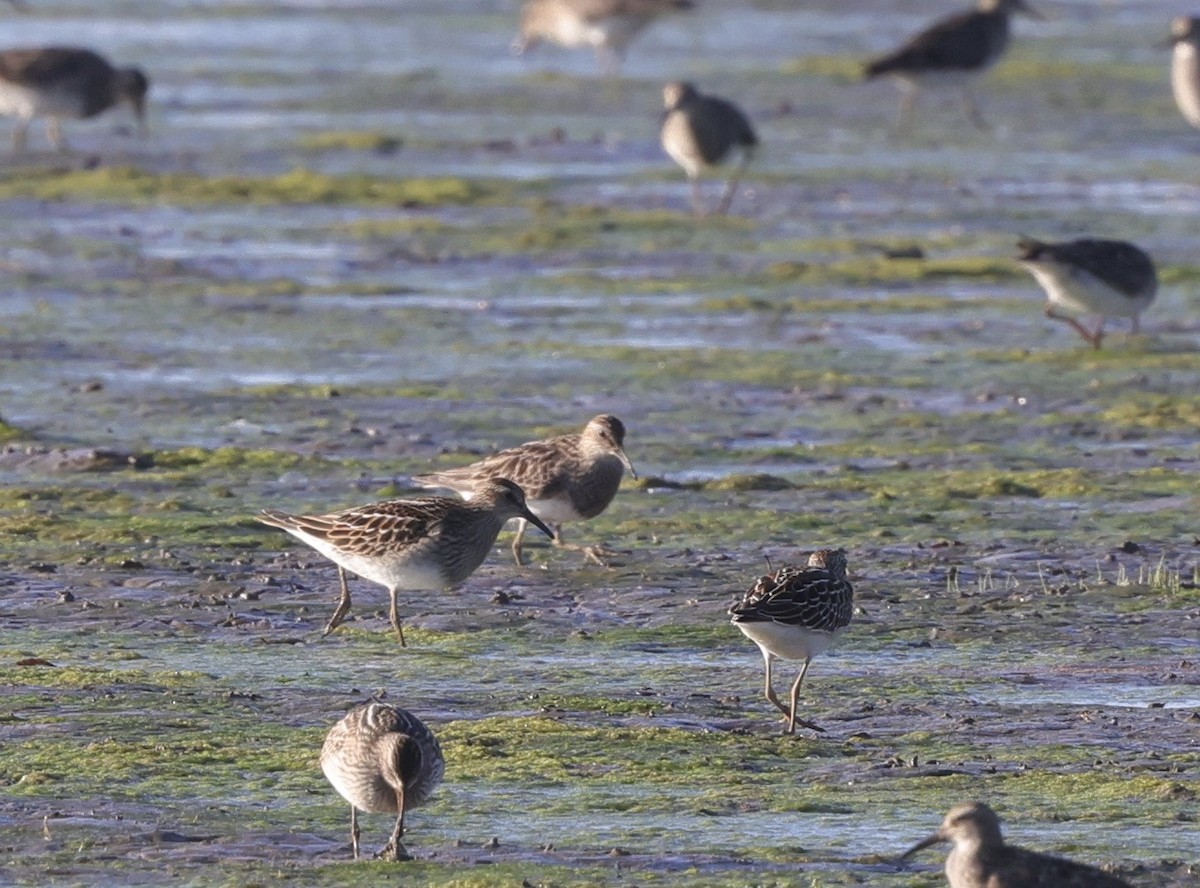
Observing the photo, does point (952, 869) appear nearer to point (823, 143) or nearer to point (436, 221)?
point (436, 221)

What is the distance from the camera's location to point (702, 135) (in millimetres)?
26500

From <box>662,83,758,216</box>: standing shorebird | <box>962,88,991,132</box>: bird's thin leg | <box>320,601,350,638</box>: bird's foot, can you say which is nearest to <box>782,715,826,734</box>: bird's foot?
<box>320,601,350,638</box>: bird's foot

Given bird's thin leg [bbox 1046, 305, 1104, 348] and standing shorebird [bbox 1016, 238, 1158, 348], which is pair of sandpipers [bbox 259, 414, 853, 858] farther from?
bird's thin leg [bbox 1046, 305, 1104, 348]

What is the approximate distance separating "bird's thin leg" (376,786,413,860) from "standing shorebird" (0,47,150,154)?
23720 millimetres

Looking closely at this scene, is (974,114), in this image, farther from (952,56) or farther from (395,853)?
(395,853)

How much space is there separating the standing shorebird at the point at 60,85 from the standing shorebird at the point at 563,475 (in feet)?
61.3

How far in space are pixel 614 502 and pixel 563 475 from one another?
4.30ft

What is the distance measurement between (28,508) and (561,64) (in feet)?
98.4

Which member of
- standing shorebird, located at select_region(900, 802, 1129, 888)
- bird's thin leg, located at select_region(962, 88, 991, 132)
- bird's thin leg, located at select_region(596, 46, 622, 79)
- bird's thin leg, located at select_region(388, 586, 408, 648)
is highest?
standing shorebird, located at select_region(900, 802, 1129, 888)

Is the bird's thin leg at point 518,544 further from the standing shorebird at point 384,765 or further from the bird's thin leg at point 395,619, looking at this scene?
the standing shorebird at point 384,765

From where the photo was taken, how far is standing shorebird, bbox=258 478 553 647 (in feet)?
36.9

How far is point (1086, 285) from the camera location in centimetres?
1875

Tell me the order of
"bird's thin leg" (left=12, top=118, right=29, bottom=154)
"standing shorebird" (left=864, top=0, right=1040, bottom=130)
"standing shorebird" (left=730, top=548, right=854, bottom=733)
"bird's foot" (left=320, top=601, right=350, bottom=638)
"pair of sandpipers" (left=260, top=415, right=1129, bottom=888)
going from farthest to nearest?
"standing shorebird" (left=864, top=0, right=1040, bottom=130) < "bird's thin leg" (left=12, top=118, right=29, bottom=154) < "bird's foot" (left=320, top=601, right=350, bottom=638) < "standing shorebird" (left=730, top=548, right=854, bottom=733) < "pair of sandpipers" (left=260, top=415, right=1129, bottom=888)

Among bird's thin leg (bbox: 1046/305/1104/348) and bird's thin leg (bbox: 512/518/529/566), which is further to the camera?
bird's thin leg (bbox: 1046/305/1104/348)
